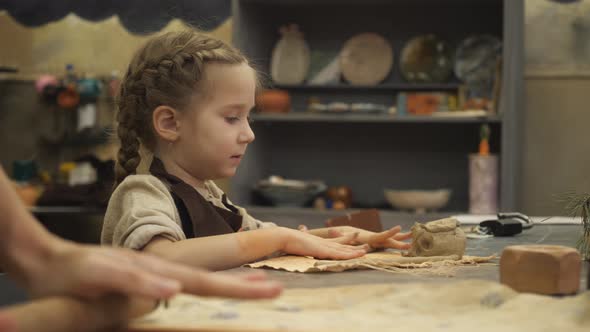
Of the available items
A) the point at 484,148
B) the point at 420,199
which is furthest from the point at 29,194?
the point at 484,148

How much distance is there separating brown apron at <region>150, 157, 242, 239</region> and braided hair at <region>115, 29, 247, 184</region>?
0.08 metres

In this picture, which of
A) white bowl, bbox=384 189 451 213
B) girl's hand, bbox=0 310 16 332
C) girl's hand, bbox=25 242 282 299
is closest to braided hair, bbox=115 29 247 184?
girl's hand, bbox=25 242 282 299

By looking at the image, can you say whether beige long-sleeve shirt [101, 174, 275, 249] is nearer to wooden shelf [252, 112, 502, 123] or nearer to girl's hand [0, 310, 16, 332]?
girl's hand [0, 310, 16, 332]

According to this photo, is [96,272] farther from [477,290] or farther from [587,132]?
[587,132]

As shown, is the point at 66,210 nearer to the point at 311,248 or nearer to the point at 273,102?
the point at 273,102

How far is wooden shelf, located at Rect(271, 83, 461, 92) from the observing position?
4.03 meters

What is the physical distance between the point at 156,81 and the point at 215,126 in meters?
0.16

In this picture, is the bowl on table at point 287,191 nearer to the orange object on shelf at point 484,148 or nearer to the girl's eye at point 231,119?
the orange object on shelf at point 484,148

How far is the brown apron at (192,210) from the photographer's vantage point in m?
1.44

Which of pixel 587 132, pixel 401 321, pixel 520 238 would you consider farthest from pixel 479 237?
pixel 587 132

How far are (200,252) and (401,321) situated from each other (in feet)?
1.59

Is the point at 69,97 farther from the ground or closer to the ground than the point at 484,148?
farther from the ground

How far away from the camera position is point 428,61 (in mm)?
4102

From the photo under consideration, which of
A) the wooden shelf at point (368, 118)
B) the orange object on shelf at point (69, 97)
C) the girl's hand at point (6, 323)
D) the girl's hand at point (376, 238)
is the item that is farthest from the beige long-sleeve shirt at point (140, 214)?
the orange object on shelf at point (69, 97)
